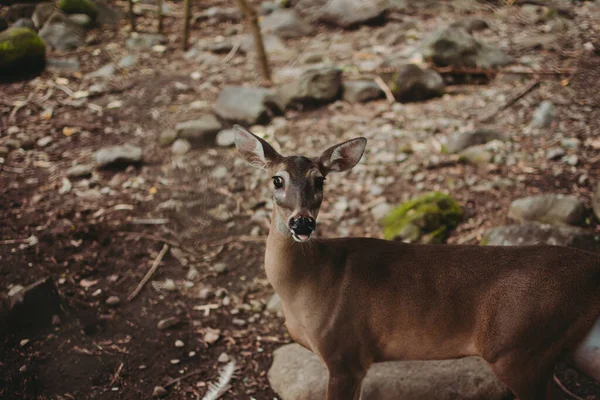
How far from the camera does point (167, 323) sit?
423 centimetres

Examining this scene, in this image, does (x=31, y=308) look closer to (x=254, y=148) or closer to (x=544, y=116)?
(x=254, y=148)

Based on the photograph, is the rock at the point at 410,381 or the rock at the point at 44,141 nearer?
the rock at the point at 410,381

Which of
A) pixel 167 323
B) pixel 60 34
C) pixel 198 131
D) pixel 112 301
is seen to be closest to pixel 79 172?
pixel 198 131

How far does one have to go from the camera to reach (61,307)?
4168 mm

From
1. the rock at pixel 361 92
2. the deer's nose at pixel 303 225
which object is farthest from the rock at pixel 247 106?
the deer's nose at pixel 303 225

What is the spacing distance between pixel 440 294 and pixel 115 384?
215 cm

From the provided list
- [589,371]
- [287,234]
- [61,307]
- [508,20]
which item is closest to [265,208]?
[61,307]

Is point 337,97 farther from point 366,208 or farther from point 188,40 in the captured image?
point 188,40

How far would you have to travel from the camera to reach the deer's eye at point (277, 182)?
3.05 m

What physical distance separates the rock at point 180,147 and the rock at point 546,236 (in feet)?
11.3

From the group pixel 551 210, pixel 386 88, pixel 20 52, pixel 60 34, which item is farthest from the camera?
pixel 60 34

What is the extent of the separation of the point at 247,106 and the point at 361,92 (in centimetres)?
147

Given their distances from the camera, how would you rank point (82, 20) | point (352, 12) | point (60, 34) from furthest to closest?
1. point (352, 12)
2. point (82, 20)
3. point (60, 34)

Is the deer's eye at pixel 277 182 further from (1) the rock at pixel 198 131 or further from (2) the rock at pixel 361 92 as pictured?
(2) the rock at pixel 361 92
